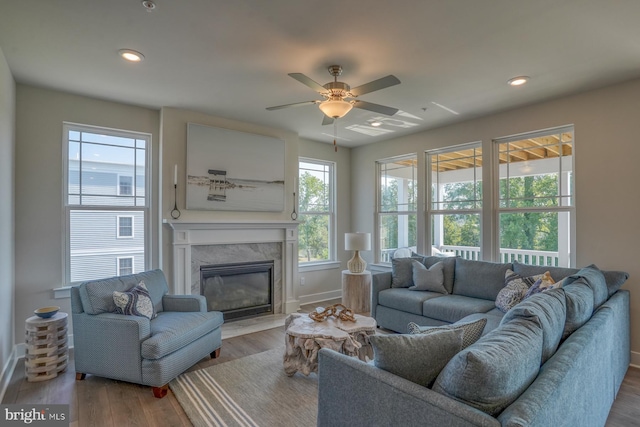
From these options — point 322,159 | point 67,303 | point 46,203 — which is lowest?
point 67,303

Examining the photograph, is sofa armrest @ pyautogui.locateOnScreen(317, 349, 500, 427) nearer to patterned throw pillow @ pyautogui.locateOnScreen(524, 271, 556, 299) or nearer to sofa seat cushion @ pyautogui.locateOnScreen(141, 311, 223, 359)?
sofa seat cushion @ pyautogui.locateOnScreen(141, 311, 223, 359)

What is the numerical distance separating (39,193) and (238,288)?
2.44m

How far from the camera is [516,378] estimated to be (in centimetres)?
124

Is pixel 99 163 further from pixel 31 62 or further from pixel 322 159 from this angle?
pixel 322 159

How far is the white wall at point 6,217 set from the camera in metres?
2.76

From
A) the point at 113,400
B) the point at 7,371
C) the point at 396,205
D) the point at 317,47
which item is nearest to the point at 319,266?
the point at 396,205

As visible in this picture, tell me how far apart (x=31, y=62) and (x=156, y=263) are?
231 centimetres

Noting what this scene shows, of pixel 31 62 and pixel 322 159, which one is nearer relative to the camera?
pixel 31 62

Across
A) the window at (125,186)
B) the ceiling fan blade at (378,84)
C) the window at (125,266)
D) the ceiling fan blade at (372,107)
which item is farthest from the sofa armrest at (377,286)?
the window at (125,186)

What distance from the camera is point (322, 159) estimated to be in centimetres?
575

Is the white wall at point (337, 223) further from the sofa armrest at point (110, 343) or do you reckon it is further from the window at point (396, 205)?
the sofa armrest at point (110, 343)

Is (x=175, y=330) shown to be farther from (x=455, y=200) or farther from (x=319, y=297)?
(x=455, y=200)

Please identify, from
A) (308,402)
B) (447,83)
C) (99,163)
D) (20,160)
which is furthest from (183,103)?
(308,402)

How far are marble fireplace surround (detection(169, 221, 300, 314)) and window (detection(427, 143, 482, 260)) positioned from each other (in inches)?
82.5
